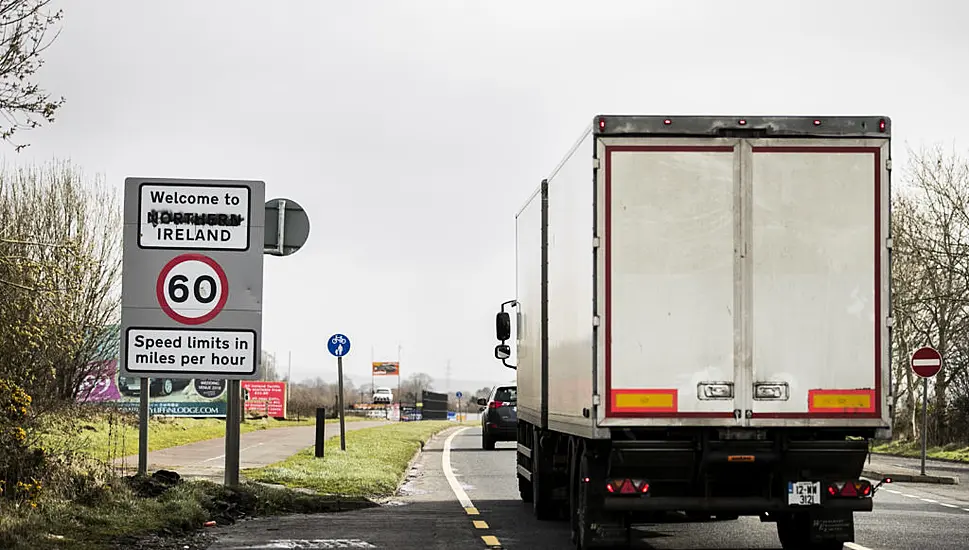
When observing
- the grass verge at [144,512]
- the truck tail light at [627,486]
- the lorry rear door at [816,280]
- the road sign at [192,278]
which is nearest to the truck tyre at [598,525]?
the truck tail light at [627,486]

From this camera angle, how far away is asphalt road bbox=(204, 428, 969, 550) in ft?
40.7

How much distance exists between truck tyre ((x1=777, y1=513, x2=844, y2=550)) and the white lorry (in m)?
0.47

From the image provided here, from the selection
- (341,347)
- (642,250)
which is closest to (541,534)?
(642,250)

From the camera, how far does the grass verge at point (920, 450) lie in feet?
117

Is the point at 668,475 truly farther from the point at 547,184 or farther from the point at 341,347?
the point at 341,347

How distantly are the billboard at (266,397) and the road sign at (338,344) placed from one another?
27460 mm

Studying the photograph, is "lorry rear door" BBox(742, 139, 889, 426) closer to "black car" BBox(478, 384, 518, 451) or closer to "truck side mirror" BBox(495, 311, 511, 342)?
"truck side mirror" BBox(495, 311, 511, 342)

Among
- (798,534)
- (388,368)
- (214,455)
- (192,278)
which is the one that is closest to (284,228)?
(192,278)

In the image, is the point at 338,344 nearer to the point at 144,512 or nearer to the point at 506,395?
the point at 506,395

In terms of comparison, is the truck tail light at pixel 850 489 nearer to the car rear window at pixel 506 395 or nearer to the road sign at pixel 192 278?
the road sign at pixel 192 278

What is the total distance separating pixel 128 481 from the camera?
15.0 metres

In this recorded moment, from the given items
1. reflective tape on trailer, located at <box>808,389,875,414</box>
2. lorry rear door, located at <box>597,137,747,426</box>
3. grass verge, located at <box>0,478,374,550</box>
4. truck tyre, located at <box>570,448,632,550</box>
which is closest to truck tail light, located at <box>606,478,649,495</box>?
truck tyre, located at <box>570,448,632,550</box>

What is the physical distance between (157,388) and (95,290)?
13.0m

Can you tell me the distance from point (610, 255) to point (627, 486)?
1.80 metres
